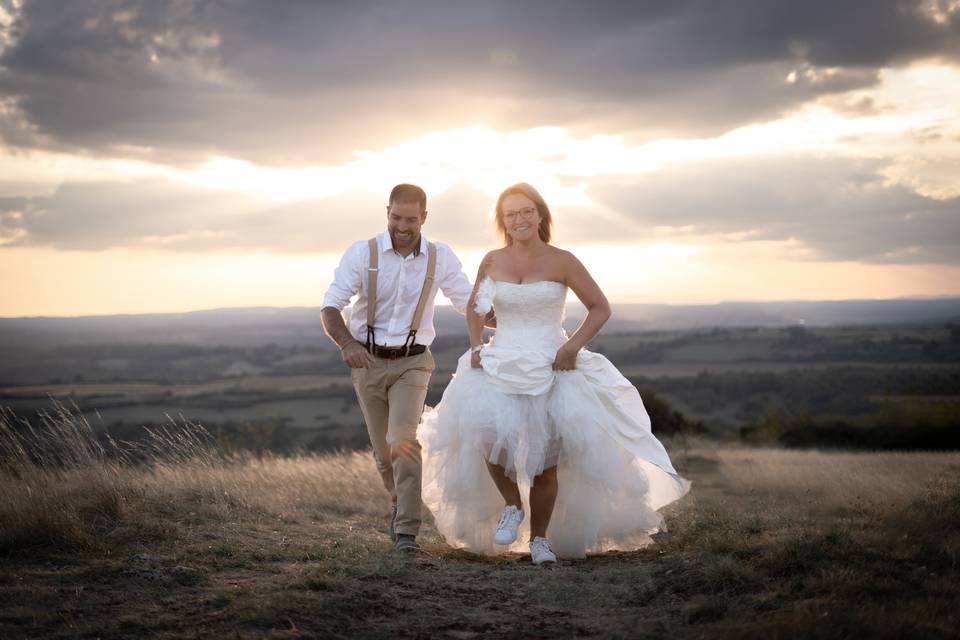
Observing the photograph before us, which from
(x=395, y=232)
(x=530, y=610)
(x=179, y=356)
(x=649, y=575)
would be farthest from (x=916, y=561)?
(x=179, y=356)

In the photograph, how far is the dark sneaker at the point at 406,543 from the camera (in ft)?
21.3

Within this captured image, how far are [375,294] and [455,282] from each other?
0.73 m

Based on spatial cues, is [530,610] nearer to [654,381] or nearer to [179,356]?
[654,381]

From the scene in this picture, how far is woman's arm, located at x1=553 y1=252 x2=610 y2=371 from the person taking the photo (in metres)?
6.39

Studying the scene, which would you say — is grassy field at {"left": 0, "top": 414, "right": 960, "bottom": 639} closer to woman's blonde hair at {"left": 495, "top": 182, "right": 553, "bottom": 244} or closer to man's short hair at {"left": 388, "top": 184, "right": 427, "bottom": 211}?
woman's blonde hair at {"left": 495, "top": 182, "right": 553, "bottom": 244}

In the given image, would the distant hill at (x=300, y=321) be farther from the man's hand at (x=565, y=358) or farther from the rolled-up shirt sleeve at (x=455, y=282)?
the man's hand at (x=565, y=358)

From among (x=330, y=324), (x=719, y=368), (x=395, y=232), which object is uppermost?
(x=395, y=232)

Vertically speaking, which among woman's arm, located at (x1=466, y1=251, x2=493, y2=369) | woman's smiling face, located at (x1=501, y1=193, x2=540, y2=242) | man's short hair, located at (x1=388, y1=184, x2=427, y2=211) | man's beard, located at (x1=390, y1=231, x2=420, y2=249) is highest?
man's short hair, located at (x1=388, y1=184, x2=427, y2=211)

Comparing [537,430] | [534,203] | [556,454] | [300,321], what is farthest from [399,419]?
[300,321]

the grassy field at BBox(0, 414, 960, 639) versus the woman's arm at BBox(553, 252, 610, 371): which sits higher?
the woman's arm at BBox(553, 252, 610, 371)

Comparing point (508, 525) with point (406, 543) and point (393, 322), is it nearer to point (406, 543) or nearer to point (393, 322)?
point (406, 543)

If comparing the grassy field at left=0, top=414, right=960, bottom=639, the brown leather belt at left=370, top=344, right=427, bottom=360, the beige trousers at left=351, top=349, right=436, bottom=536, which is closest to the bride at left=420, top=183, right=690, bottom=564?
the beige trousers at left=351, top=349, right=436, bottom=536

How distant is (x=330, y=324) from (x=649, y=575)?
307 centimetres

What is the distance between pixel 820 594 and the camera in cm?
448
